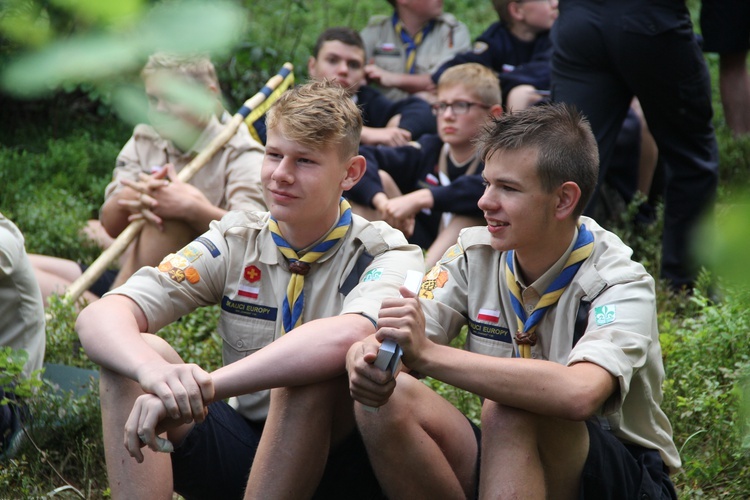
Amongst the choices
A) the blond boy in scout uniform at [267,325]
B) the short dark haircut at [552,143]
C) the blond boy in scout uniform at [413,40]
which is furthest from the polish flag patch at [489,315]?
the blond boy in scout uniform at [413,40]

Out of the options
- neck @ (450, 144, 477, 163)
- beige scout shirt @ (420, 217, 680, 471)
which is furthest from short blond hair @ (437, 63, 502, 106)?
beige scout shirt @ (420, 217, 680, 471)

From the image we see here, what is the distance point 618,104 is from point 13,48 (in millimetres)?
3418

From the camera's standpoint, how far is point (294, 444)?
2.24 m

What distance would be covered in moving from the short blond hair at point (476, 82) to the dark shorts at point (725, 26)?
117cm

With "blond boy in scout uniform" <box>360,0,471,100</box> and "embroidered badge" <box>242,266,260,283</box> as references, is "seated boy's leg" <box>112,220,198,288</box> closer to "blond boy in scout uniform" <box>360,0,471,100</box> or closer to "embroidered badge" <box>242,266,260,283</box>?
"embroidered badge" <box>242,266,260,283</box>

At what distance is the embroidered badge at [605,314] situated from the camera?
2.26 meters

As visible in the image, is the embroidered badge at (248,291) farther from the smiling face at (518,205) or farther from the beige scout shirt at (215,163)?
the beige scout shirt at (215,163)

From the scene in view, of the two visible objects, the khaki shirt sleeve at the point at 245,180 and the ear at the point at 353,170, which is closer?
the ear at the point at 353,170

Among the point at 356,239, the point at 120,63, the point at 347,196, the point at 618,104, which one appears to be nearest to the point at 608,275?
the point at 356,239

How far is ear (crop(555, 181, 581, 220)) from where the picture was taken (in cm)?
243

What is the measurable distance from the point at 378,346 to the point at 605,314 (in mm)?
548

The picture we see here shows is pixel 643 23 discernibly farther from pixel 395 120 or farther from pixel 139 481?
pixel 139 481

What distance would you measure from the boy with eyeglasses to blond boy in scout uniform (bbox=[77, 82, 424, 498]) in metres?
1.52

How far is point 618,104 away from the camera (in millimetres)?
4055
